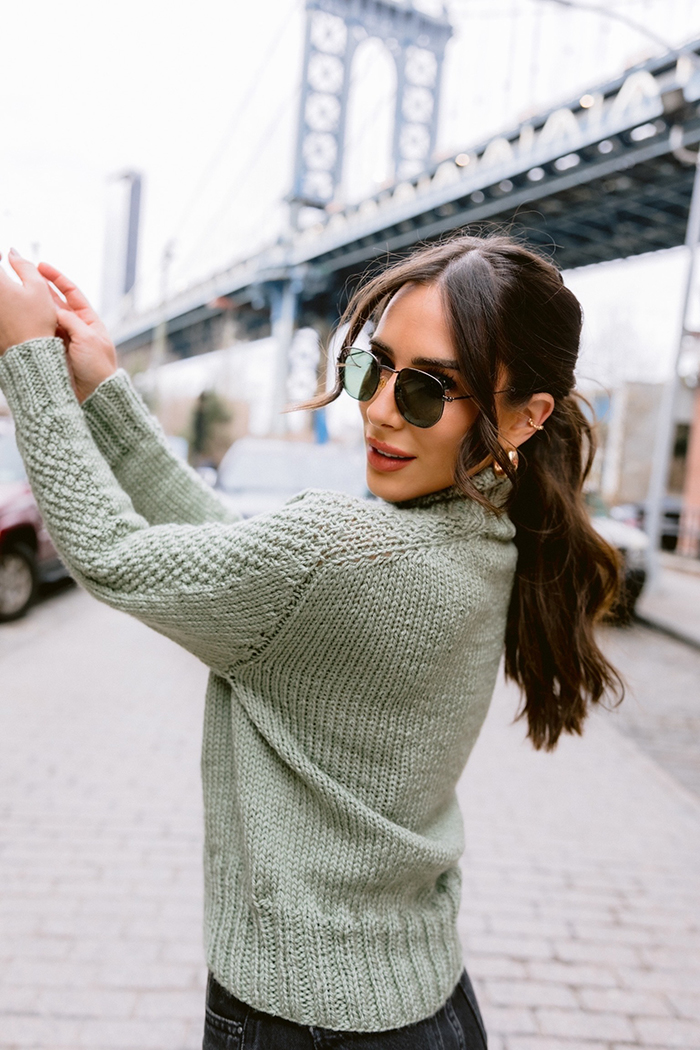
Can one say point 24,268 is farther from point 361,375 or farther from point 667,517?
point 667,517

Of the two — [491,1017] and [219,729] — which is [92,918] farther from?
[219,729]

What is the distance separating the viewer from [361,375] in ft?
3.72

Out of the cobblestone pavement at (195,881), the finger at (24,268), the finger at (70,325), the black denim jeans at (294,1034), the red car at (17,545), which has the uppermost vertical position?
the finger at (24,268)

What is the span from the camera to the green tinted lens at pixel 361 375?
112 cm

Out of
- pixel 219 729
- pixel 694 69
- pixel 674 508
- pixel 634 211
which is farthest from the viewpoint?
pixel 674 508

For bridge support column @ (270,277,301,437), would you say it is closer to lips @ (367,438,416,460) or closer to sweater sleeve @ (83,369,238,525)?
sweater sleeve @ (83,369,238,525)

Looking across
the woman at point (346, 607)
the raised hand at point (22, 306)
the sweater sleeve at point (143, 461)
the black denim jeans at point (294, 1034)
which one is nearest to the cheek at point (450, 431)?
the woman at point (346, 607)

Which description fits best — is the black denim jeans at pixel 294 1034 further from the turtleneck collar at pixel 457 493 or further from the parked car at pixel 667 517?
the parked car at pixel 667 517

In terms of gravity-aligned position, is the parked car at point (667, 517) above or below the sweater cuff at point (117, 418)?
below

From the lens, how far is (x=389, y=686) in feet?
3.35

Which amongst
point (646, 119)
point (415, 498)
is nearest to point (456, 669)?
point (415, 498)

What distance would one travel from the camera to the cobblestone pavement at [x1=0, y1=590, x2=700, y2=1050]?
2.39 meters

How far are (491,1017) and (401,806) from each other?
1759 mm

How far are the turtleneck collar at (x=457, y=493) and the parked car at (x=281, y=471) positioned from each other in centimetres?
624
